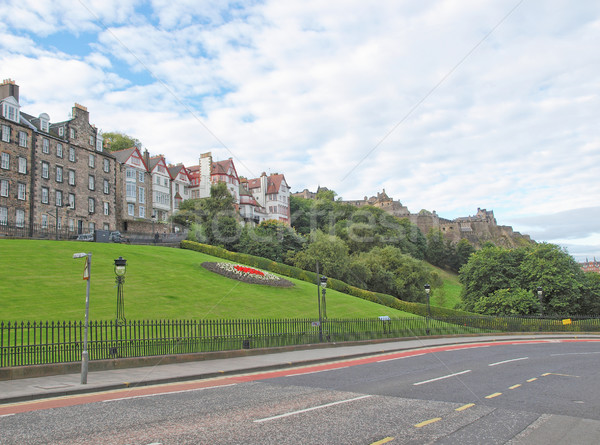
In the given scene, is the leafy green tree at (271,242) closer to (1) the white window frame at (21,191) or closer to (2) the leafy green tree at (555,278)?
(1) the white window frame at (21,191)

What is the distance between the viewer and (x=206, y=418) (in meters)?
8.62

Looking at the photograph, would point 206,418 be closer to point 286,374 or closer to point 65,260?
point 286,374

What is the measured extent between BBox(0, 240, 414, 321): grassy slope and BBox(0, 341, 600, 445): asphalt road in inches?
440

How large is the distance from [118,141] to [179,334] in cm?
7765

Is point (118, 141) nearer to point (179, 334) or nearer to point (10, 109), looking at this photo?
point (10, 109)

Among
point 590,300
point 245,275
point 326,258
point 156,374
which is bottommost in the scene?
point 590,300

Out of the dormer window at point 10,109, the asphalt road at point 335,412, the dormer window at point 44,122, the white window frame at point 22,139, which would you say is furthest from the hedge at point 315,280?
the asphalt road at point 335,412

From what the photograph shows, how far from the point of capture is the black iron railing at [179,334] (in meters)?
13.9

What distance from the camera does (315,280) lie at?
1853 inches

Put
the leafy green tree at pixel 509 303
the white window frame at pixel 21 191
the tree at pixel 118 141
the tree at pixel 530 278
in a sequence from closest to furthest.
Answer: the white window frame at pixel 21 191 → the leafy green tree at pixel 509 303 → the tree at pixel 530 278 → the tree at pixel 118 141

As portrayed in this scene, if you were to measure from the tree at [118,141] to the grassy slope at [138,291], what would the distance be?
2059 inches

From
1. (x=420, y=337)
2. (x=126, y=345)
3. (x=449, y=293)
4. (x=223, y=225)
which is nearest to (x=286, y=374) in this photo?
(x=126, y=345)

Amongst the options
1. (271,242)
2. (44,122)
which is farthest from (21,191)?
(271,242)

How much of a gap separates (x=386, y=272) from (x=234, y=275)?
27390 mm
